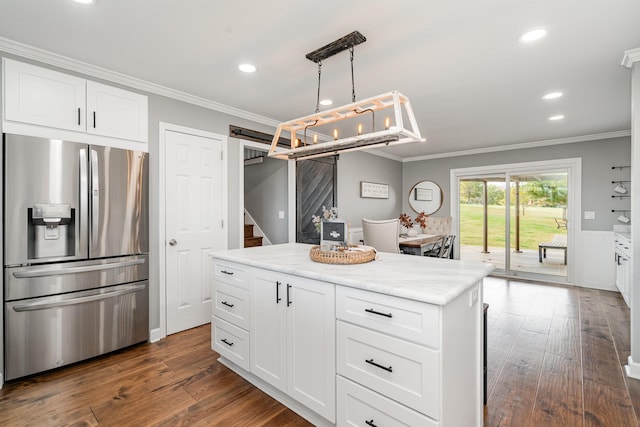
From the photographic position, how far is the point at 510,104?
3480 mm

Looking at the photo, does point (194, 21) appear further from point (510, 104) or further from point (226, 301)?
point (510, 104)

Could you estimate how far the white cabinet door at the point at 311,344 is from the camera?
5.51 feet

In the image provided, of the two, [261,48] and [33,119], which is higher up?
[261,48]

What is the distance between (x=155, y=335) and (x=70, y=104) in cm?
220

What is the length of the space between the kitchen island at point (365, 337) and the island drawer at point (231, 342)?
0.05 feet

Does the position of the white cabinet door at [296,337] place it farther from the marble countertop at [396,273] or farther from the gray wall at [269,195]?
the gray wall at [269,195]

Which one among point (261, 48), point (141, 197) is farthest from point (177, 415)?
point (261, 48)

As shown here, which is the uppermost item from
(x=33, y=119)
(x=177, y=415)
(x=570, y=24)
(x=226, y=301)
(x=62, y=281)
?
(x=570, y=24)

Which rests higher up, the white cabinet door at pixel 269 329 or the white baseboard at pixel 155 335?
the white cabinet door at pixel 269 329

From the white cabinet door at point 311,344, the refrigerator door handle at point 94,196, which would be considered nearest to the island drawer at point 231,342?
the white cabinet door at point 311,344

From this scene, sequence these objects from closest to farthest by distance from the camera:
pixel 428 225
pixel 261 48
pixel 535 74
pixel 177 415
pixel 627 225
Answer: pixel 177 415 → pixel 261 48 → pixel 535 74 → pixel 627 225 → pixel 428 225

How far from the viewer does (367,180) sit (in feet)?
19.7

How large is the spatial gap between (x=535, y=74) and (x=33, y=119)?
415cm

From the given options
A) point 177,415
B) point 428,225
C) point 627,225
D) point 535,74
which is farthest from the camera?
point 428,225
